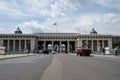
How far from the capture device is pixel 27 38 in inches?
6275

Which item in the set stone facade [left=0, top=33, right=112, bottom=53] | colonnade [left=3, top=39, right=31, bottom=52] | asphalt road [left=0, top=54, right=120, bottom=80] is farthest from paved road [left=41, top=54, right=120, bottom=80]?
colonnade [left=3, top=39, right=31, bottom=52]

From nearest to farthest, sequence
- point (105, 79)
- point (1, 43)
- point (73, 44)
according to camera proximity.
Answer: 1. point (105, 79)
2. point (1, 43)
3. point (73, 44)

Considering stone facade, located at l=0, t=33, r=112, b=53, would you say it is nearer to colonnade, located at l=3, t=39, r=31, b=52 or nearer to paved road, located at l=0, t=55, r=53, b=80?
colonnade, located at l=3, t=39, r=31, b=52

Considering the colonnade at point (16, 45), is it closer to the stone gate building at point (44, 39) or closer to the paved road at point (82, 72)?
the stone gate building at point (44, 39)

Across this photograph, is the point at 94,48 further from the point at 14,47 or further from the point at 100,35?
the point at 14,47

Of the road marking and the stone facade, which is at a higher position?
the stone facade

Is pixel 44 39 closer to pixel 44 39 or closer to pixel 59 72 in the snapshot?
pixel 44 39

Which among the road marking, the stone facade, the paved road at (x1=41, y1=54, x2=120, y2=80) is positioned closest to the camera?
the road marking

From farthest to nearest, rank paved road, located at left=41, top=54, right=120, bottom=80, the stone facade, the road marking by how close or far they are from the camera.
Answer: the stone facade, paved road, located at left=41, top=54, right=120, bottom=80, the road marking

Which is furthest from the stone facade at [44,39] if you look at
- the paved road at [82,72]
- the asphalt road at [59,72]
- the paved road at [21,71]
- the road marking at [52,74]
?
the road marking at [52,74]

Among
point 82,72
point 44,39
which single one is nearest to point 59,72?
point 82,72

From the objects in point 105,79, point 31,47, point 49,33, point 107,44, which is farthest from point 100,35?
point 105,79

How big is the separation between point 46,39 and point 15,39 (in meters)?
21.1

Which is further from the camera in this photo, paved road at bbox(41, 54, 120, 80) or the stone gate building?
the stone gate building
